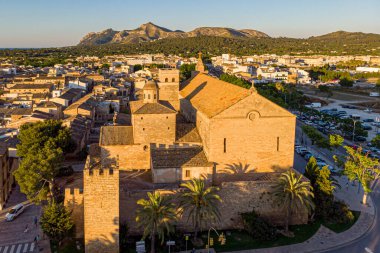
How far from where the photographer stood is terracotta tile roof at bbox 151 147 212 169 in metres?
34.3

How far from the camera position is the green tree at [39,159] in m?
34.5

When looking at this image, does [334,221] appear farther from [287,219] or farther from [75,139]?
[75,139]

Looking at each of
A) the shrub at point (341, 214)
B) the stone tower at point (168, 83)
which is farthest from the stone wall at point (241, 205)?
the stone tower at point (168, 83)

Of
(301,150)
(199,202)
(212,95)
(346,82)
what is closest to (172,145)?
(212,95)

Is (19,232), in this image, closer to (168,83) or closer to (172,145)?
(172,145)

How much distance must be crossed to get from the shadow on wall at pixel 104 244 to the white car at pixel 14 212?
425 inches

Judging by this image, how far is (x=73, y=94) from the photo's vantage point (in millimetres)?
86312

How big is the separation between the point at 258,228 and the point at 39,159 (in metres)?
21.4

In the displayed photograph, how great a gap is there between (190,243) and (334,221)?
45.7 ft

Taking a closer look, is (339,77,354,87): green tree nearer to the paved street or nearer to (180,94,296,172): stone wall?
(180,94,296,172): stone wall

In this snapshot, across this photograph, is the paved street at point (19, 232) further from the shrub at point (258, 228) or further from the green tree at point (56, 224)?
the shrub at point (258, 228)

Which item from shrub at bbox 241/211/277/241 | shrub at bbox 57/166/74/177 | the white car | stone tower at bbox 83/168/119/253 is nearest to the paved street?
the white car

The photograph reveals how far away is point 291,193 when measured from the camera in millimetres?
30547

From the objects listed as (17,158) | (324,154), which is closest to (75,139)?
(17,158)
